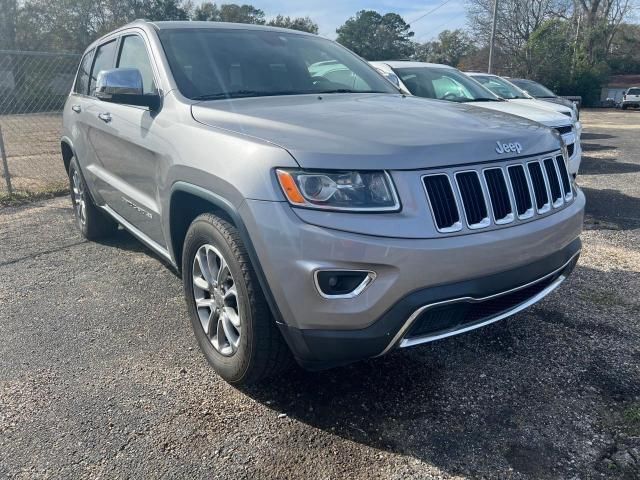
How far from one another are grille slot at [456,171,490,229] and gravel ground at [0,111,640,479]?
93 cm

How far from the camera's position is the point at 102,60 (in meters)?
4.62

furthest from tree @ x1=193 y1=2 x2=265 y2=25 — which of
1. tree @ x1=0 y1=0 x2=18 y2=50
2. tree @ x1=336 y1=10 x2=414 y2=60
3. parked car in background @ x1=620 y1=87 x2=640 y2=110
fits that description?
parked car in background @ x1=620 y1=87 x2=640 y2=110

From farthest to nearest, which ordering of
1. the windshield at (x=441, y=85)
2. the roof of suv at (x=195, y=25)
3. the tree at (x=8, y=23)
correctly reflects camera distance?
the tree at (x=8, y=23) < the windshield at (x=441, y=85) < the roof of suv at (x=195, y=25)

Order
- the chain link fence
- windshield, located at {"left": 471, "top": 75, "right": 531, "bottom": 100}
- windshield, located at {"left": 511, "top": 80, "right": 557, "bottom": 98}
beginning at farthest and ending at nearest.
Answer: windshield, located at {"left": 511, "top": 80, "right": 557, "bottom": 98} < windshield, located at {"left": 471, "top": 75, "right": 531, "bottom": 100} < the chain link fence

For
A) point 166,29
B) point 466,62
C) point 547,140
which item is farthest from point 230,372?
point 466,62

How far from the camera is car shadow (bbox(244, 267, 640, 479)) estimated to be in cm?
233

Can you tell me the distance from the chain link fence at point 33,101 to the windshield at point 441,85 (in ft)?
15.6

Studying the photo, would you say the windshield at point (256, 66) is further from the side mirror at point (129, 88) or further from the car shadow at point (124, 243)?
the car shadow at point (124, 243)

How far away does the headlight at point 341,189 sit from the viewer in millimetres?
2170

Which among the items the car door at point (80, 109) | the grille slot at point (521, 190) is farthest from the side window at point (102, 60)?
the grille slot at point (521, 190)

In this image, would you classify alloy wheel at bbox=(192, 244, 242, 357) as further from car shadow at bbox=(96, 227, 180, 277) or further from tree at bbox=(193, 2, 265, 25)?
tree at bbox=(193, 2, 265, 25)

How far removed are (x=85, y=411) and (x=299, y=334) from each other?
3.95 feet

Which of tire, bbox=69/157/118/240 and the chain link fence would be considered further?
the chain link fence

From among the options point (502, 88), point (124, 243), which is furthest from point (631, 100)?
point (124, 243)
